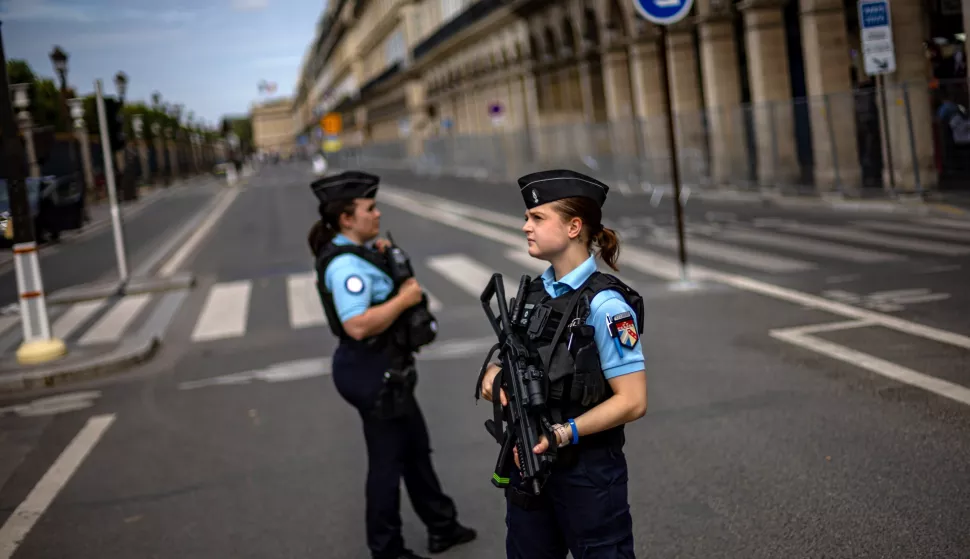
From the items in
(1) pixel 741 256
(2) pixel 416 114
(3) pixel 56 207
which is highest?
(2) pixel 416 114

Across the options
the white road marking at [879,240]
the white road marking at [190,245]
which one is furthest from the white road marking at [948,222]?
the white road marking at [190,245]

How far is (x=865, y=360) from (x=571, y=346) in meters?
5.43

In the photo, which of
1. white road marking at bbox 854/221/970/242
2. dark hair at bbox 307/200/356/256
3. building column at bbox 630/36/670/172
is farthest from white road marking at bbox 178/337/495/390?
building column at bbox 630/36/670/172

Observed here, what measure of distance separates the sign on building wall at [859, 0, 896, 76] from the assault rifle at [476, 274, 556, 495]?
15.7 meters

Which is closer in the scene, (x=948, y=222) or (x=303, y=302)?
(x=303, y=302)

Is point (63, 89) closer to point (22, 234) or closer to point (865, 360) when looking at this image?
point (22, 234)

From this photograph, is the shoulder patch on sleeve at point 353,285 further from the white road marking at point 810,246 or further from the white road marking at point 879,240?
→ the white road marking at point 879,240

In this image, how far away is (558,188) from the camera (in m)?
3.15

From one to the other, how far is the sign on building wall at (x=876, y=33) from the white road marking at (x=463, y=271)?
277 inches

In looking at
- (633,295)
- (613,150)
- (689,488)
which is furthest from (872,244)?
(613,150)

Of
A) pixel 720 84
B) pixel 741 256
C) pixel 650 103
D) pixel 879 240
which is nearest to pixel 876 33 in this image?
pixel 879 240

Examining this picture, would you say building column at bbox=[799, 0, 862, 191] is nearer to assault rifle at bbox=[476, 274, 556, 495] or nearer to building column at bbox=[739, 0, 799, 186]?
building column at bbox=[739, 0, 799, 186]

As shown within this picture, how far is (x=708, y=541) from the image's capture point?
4707mm

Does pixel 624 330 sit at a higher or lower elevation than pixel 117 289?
higher
